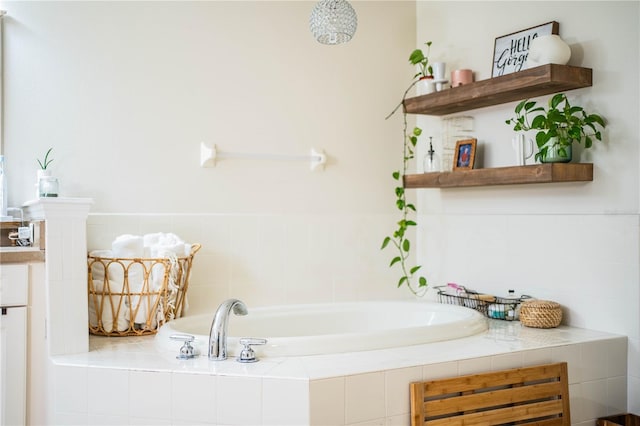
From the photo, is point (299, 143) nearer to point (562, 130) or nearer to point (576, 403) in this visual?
point (562, 130)

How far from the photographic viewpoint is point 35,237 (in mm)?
2473

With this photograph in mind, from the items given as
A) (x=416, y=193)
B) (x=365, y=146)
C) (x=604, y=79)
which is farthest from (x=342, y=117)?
(x=604, y=79)

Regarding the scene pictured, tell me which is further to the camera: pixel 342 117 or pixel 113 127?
pixel 342 117

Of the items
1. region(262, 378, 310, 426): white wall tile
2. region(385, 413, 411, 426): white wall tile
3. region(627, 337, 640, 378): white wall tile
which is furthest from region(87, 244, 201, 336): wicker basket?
region(627, 337, 640, 378): white wall tile

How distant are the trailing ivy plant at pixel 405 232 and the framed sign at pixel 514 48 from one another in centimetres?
51

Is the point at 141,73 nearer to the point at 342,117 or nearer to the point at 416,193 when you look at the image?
the point at 342,117

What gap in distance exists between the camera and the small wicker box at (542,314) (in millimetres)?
2730

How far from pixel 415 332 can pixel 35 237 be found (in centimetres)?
156

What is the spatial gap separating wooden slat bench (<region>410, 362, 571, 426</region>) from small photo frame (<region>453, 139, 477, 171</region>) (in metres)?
1.18

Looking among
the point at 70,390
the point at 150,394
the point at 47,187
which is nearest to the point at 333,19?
the point at 47,187

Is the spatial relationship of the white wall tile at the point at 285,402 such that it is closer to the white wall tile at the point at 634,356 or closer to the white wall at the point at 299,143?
the white wall at the point at 299,143

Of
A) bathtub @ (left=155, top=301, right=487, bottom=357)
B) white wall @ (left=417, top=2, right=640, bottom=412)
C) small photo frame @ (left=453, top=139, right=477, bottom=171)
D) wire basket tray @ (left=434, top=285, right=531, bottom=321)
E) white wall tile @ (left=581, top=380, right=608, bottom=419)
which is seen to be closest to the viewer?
bathtub @ (left=155, top=301, right=487, bottom=357)

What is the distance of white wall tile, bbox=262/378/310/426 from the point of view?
6.24ft

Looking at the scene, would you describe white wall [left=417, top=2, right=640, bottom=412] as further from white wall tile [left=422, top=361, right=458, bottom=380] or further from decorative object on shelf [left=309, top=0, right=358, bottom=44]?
decorative object on shelf [left=309, top=0, right=358, bottom=44]
